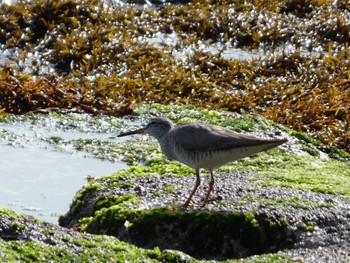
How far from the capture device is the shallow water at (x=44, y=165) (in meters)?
5.75

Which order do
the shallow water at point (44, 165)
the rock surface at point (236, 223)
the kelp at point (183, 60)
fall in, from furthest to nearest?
the kelp at point (183, 60) < the shallow water at point (44, 165) < the rock surface at point (236, 223)

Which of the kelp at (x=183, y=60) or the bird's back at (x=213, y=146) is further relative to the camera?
the kelp at (x=183, y=60)

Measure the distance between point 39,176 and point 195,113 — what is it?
1.83 m

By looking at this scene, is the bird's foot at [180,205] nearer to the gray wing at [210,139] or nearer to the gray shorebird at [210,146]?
the gray shorebird at [210,146]

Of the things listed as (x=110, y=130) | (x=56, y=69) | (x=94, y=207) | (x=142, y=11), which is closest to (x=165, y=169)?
(x=94, y=207)

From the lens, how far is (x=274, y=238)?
4.78m

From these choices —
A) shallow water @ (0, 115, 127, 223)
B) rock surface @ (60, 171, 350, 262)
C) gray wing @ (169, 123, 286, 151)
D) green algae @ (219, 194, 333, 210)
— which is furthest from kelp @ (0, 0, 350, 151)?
green algae @ (219, 194, 333, 210)

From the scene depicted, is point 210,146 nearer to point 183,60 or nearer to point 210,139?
point 210,139

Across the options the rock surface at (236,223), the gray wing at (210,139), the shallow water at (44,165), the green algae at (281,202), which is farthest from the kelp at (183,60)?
the green algae at (281,202)

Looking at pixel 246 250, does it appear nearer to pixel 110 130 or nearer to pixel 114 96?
pixel 110 130

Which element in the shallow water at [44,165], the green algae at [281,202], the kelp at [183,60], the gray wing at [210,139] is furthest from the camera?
the kelp at [183,60]

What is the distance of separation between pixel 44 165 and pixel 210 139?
5.28ft

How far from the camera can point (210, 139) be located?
17.5 ft

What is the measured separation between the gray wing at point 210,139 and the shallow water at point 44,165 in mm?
919
